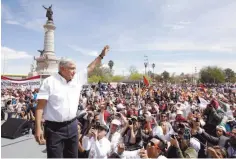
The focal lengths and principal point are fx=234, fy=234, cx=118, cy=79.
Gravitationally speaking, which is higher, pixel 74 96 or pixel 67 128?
pixel 74 96

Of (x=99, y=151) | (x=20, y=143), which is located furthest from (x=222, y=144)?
(x=20, y=143)

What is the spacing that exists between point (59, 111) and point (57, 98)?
0.47ft

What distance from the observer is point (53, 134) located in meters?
2.54

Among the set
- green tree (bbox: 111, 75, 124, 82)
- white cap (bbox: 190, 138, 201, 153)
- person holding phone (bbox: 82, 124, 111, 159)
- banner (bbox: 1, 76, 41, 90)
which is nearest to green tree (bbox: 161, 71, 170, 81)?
A: green tree (bbox: 111, 75, 124, 82)

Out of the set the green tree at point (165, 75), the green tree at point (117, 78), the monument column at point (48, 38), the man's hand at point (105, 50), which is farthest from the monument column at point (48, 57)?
the green tree at point (165, 75)

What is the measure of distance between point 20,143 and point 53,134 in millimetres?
5797

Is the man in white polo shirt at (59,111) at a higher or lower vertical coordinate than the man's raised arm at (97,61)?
lower

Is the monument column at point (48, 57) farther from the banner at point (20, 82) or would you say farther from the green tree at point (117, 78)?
the green tree at point (117, 78)

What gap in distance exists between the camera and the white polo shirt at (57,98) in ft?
8.30

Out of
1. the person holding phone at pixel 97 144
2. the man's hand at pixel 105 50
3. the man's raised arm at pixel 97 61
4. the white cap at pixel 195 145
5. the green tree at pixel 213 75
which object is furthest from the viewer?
the green tree at pixel 213 75

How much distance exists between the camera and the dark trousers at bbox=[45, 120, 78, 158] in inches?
100

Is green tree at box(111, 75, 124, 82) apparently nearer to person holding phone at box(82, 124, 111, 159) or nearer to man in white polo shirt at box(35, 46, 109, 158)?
person holding phone at box(82, 124, 111, 159)

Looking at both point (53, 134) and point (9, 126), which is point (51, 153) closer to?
point (53, 134)

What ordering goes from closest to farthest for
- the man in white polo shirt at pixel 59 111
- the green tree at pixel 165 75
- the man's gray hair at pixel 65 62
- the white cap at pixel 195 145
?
the man in white polo shirt at pixel 59 111
the man's gray hair at pixel 65 62
the white cap at pixel 195 145
the green tree at pixel 165 75
